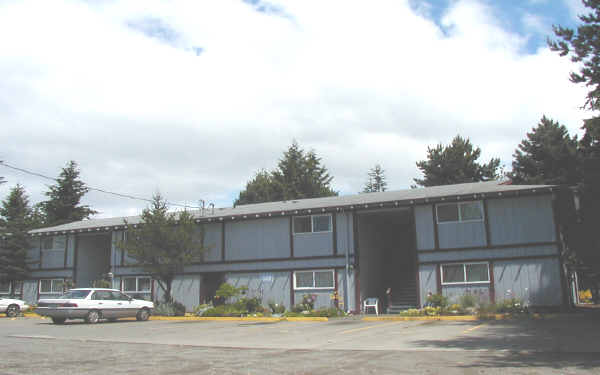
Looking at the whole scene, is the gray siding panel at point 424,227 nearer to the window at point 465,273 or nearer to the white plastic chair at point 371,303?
the window at point 465,273

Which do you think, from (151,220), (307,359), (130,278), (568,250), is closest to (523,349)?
(307,359)

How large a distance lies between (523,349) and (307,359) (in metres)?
4.88

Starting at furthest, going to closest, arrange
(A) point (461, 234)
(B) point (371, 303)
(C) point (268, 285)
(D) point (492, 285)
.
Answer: (C) point (268, 285) → (B) point (371, 303) → (A) point (461, 234) → (D) point (492, 285)

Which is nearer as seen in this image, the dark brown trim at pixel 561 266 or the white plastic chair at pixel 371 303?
the dark brown trim at pixel 561 266

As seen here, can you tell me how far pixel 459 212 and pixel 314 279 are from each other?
7.65 m

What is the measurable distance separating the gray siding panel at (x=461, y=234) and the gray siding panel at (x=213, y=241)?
11.7m

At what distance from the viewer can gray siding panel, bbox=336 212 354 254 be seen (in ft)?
86.7

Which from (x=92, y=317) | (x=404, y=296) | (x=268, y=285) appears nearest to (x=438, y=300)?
(x=404, y=296)

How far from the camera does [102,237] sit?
35875mm

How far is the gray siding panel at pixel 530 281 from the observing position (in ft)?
73.7

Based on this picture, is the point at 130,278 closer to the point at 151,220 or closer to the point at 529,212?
the point at 151,220

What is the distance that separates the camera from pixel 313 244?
27.2 metres

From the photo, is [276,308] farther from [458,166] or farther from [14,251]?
[458,166]

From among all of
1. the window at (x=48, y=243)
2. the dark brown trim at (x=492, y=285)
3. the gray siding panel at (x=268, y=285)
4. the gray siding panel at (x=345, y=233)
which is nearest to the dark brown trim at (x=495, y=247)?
the dark brown trim at (x=492, y=285)
